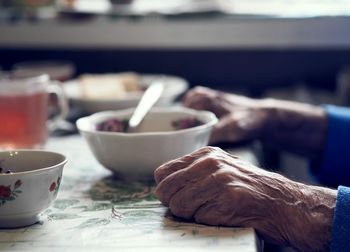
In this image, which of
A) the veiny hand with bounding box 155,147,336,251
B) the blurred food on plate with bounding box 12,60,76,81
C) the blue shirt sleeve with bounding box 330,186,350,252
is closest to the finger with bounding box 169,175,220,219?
the veiny hand with bounding box 155,147,336,251

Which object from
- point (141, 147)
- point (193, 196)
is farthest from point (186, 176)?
point (141, 147)

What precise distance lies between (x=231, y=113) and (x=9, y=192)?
1.83 ft

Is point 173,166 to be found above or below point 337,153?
above

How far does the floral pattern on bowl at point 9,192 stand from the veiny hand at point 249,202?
0.16m

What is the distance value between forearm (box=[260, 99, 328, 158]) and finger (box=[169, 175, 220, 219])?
498 millimetres

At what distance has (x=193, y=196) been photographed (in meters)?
0.76

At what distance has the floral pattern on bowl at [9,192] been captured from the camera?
0.73m

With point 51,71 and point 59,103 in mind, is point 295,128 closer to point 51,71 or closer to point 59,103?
point 59,103

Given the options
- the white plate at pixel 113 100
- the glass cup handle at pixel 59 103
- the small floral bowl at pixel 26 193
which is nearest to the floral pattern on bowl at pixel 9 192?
the small floral bowl at pixel 26 193

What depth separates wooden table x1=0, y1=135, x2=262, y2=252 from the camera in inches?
27.4

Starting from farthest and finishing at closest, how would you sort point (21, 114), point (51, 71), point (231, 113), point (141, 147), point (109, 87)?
1. point (51, 71)
2. point (109, 87)
3. point (231, 113)
4. point (21, 114)
5. point (141, 147)

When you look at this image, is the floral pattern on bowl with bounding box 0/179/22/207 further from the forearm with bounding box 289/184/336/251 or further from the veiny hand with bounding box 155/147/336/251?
the forearm with bounding box 289/184/336/251

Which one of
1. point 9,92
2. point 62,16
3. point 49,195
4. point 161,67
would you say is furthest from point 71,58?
point 49,195

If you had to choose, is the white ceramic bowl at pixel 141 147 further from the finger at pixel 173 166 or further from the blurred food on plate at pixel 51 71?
the blurred food on plate at pixel 51 71
